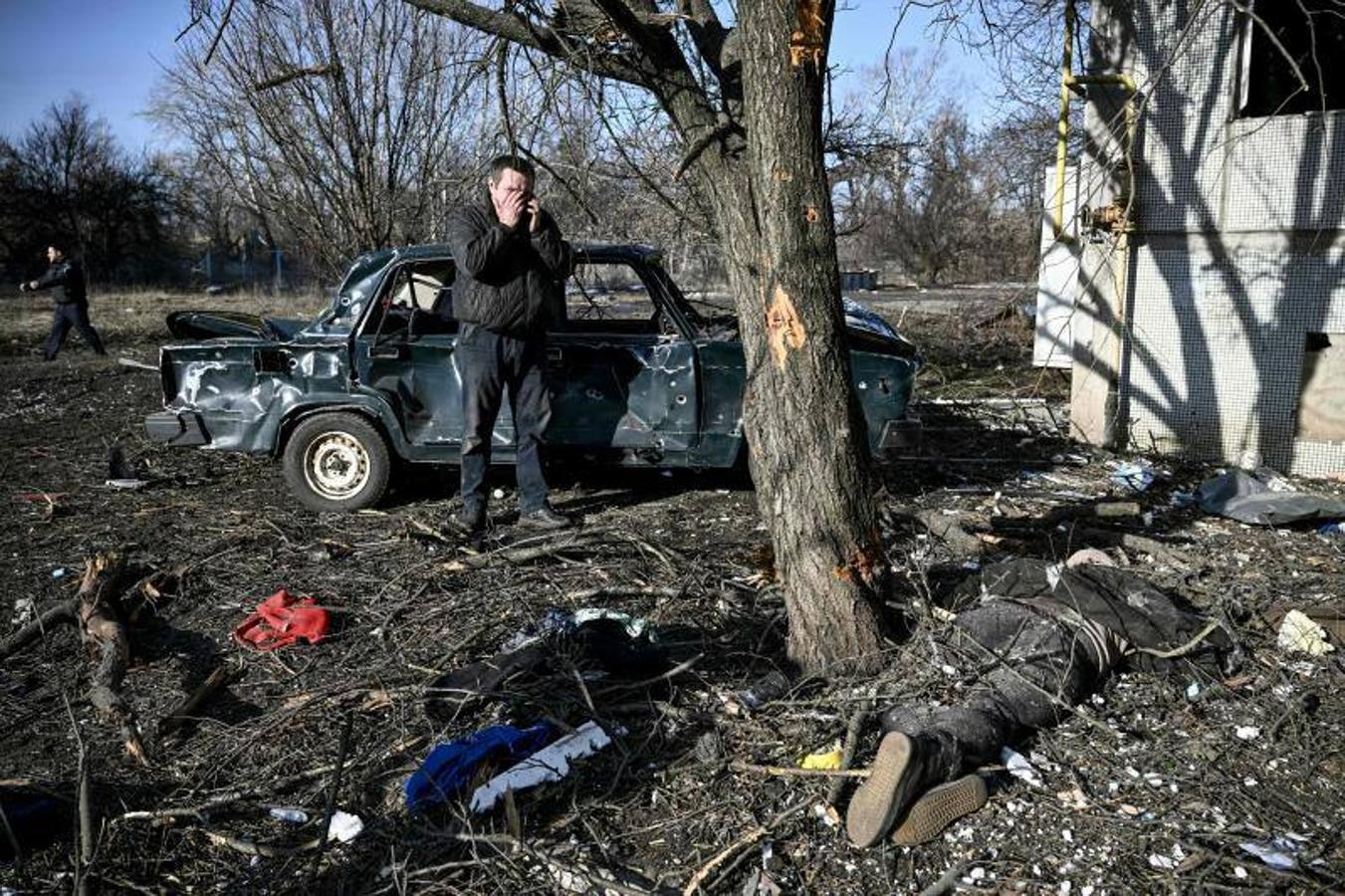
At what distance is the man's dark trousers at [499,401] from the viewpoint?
218 inches

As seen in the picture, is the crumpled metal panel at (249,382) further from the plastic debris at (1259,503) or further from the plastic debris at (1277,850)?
the plastic debris at (1259,503)

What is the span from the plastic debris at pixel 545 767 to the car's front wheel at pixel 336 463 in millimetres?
3323

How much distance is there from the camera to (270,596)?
457 centimetres

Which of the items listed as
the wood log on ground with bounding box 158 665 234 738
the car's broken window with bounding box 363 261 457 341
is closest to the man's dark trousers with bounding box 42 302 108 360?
the car's broken window with bounding box 363 261 457 341

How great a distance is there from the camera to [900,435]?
6172 mm

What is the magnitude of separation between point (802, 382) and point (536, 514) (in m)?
2.52

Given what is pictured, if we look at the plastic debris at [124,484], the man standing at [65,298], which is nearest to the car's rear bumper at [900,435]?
the plastic debris at [124,484]

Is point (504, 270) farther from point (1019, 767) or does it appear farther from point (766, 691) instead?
point (1019, 767)

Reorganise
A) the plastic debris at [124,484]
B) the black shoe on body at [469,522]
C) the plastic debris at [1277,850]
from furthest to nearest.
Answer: the plastic debris at [124,484], the black shoe on body at [469,522], the plastic debris at [1277,850]

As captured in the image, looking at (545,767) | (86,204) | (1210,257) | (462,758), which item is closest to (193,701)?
(462,758)

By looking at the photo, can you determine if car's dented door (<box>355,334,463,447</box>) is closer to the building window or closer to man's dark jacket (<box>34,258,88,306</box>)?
the building window

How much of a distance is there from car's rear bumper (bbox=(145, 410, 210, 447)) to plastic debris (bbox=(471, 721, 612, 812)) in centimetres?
409

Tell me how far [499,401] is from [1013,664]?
10.6ft

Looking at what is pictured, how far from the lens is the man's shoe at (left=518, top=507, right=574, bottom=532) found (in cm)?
557
